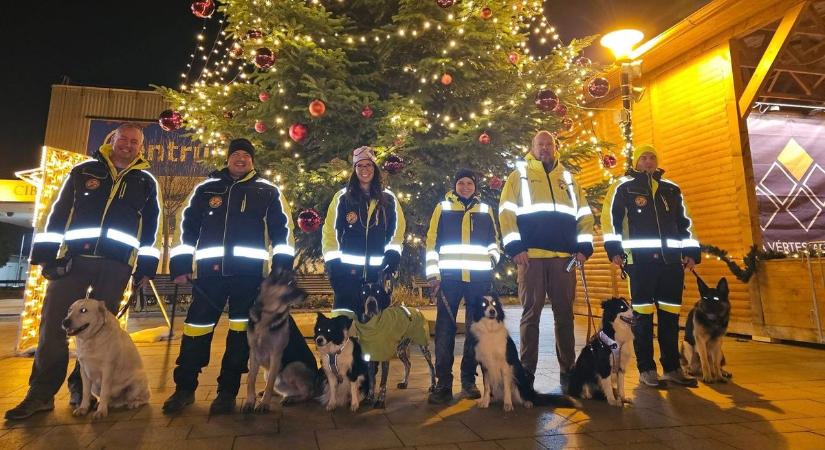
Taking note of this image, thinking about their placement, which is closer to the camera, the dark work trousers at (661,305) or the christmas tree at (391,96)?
the dark work trousers at (661,305)

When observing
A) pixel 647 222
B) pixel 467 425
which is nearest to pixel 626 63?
pixel 647 222

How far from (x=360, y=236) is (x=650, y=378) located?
2.79 meters

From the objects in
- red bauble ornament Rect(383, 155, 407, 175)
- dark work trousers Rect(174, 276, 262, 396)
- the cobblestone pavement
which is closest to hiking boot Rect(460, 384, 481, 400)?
the cobblestone pavement

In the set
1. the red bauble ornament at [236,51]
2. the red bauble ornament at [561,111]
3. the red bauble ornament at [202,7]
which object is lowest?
the red bauble ornament at [561,111]

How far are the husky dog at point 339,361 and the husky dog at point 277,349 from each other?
8.3 inches

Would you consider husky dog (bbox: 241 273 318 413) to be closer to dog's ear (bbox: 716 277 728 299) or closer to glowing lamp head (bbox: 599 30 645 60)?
dog's ear (bbox: 716 277 728 299)

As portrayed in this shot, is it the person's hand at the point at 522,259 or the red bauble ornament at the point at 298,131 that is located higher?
the red bauble ornament at the point at 298,131

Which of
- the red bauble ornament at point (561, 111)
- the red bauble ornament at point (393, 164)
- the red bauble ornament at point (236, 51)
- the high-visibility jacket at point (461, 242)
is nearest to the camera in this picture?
the high-visibility jacket at point (461, 242)

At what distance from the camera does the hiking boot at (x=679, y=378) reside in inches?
148

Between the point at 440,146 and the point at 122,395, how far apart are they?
445cm

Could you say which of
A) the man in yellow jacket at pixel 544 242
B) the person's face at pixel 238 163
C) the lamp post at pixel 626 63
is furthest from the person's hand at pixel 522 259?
the lamp post at pixel 626 63

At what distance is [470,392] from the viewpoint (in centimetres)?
350

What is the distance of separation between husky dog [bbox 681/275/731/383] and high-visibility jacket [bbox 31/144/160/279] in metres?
4.71

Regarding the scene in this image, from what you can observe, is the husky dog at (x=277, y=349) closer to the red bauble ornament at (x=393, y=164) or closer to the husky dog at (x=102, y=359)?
the husky dog at (x=102, y=359)
